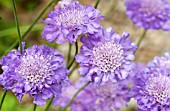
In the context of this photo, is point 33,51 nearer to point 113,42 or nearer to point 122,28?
point 113,42

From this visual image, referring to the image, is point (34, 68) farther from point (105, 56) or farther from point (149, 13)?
point (149, 13)

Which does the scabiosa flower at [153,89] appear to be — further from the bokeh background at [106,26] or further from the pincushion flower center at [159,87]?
the bokeh background at [106,26]

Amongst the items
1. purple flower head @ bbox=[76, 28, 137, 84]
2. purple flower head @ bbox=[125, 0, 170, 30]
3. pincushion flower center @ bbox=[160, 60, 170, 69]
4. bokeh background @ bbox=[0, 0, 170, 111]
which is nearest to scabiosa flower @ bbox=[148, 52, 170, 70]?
pincushion flower center @ bbox=[160, 60, 170, 69]

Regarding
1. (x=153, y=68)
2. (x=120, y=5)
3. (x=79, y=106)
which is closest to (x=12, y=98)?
(x=79, y=106)

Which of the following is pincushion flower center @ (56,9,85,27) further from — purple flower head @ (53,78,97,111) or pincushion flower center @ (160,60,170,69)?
purple flower head @ (53,78,97,111)

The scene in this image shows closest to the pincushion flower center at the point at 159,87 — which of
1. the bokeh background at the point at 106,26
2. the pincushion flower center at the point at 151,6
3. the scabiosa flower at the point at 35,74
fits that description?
the scabiosa flower at the point at 35,74

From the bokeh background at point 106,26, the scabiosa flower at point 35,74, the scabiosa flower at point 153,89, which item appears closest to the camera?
the scabiosa flower at point 35,74
